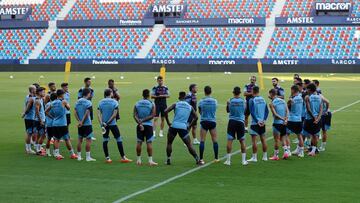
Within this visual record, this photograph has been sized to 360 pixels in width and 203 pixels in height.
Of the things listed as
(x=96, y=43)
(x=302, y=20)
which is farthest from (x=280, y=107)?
(x=96, y=43)

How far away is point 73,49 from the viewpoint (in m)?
81.0

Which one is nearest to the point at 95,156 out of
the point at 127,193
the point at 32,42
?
the point at 127,193

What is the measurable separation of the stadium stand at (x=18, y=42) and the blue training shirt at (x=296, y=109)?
68194mm

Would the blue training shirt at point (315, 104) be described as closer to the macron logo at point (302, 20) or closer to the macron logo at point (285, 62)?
the macron logo at point (285, 62)

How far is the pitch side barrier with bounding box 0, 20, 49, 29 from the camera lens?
85688 millimetres

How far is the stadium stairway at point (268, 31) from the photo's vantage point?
7425 cm

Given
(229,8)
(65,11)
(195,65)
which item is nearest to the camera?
(195,65)

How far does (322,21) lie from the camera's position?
75188 millimetres

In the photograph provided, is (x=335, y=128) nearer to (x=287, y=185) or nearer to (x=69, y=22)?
(x=287, y=185)

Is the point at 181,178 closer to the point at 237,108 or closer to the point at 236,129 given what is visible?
the point at 236,129

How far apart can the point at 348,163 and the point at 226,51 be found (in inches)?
2344

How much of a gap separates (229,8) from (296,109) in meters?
64.7

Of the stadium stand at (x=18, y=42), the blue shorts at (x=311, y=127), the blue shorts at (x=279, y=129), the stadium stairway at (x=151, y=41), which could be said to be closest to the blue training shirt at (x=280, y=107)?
the blue shorts at (x=279, y=129)

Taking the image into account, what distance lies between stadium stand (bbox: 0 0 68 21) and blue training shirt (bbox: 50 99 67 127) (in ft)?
232
